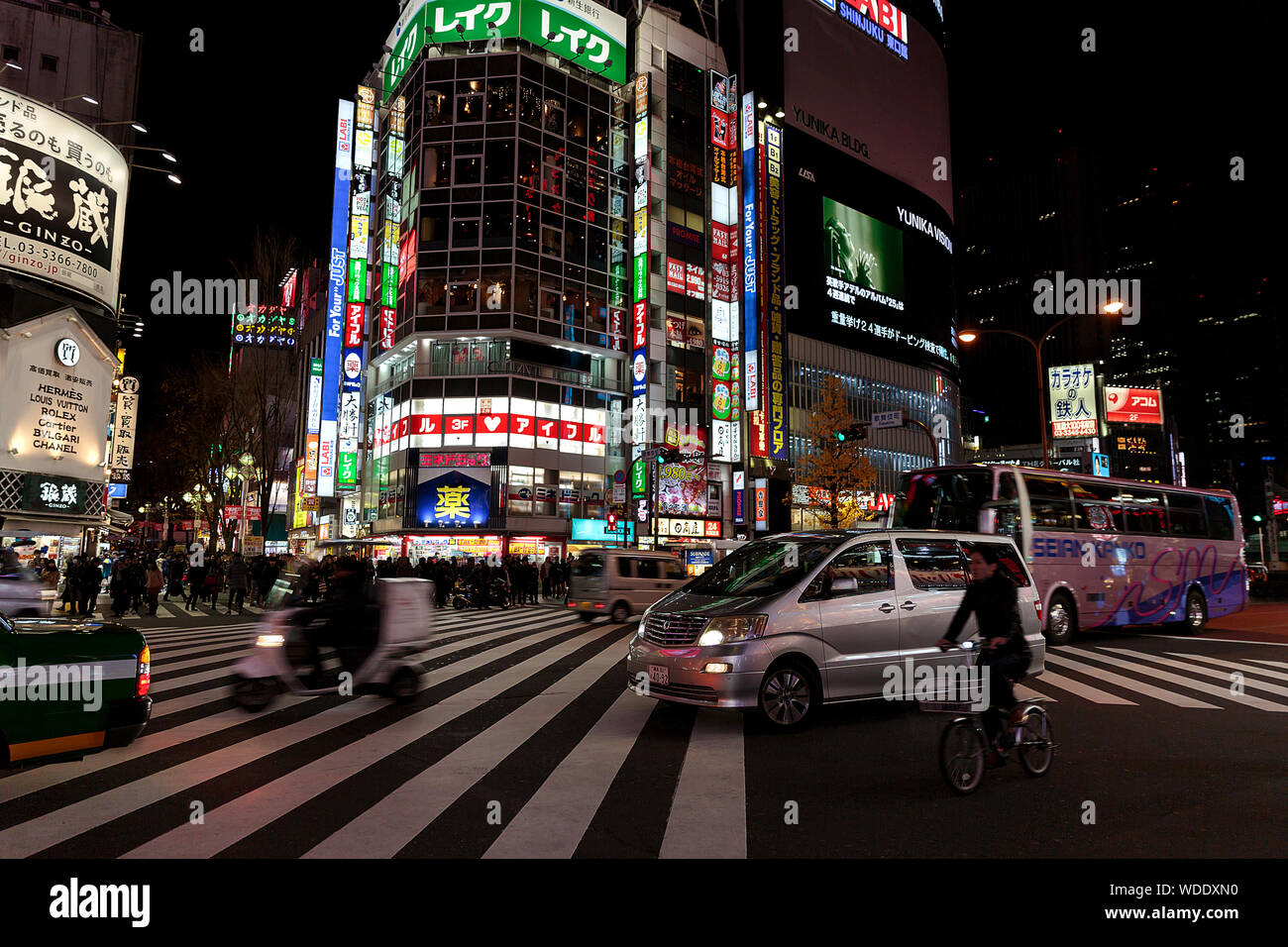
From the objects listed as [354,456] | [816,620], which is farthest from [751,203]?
[816,620]

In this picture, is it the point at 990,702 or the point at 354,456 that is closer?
the point at 990,702

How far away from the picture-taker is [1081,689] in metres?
9.82

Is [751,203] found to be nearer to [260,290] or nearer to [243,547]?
[260,290]

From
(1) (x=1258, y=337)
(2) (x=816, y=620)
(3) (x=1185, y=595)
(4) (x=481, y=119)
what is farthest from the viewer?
(1) (x=1258, y=337)

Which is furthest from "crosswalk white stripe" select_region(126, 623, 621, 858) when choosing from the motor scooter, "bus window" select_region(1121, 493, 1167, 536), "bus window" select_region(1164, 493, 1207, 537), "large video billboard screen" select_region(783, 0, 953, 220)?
"large video billboard screen" select_region(783, 0, 953, 220)

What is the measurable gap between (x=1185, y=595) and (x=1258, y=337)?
12559 centimetres

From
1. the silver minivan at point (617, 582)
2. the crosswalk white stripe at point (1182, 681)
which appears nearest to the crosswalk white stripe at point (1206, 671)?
the crosswalk white stripe at point (1182, 681)

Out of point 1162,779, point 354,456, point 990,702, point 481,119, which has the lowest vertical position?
point 1162,779

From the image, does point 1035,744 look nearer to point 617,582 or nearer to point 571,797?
point 571,797

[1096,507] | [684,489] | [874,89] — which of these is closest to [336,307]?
[684,489]

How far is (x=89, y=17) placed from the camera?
26.1 m

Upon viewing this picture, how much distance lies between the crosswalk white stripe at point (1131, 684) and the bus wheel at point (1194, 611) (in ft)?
19.5

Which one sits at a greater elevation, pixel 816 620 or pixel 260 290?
pixel 260 290

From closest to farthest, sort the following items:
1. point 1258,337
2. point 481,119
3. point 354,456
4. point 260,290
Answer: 1. point 260,290
2. point 481,119
3. point 354,456
4. point 1258,337
